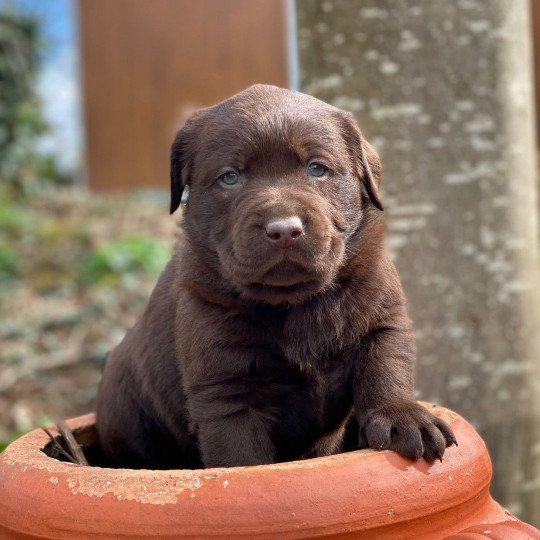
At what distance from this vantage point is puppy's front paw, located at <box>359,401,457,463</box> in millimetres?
2012

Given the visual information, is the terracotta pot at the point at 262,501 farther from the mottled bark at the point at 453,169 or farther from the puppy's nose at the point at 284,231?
the mottled bark at the point at 453,169

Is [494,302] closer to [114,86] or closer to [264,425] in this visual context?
[264,425]

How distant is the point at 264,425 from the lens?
7.55ft

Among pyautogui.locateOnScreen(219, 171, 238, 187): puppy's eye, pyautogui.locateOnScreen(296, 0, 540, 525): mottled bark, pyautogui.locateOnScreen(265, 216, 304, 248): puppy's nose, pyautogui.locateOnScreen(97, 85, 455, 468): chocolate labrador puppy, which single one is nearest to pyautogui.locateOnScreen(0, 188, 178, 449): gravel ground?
pyautogui.locateOnScreen(296, 0, 540, 525): mottled bark

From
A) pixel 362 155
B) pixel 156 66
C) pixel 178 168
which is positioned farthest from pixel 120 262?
pixel 362 155

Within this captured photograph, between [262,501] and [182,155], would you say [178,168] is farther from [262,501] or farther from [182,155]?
[262,501]

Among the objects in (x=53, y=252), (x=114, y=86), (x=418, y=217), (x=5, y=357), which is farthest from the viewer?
(x=114, y=86)

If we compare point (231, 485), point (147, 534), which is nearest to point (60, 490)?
point (147, 534)

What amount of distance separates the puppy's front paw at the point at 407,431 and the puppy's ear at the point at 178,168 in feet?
2.61

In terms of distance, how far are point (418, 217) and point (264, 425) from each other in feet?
5.60

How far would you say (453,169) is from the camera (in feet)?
12.5

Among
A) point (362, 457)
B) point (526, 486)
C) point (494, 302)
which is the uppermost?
point (362, 457)

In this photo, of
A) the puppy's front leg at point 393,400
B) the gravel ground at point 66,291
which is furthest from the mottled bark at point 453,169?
the gravel ground at point 66,291

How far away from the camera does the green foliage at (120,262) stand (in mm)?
6840
